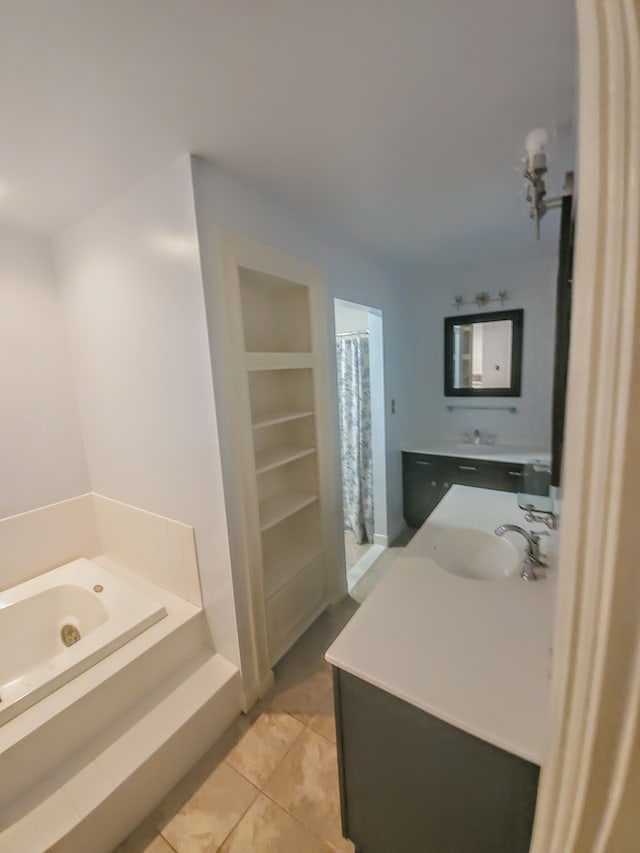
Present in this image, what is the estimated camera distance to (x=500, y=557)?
1.50 meters

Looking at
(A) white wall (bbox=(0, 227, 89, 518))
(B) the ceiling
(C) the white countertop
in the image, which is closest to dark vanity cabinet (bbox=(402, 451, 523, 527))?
(C) the white countertop

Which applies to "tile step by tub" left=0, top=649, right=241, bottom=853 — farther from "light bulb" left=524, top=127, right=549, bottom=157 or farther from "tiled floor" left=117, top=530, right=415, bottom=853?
"light bulb" left=524, top=127, right=549, bottom=157

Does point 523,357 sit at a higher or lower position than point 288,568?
higher

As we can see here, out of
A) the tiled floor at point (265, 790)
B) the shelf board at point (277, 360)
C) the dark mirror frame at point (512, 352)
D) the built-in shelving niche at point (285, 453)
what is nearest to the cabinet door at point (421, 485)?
the dark mirror frame at point (512, 352)

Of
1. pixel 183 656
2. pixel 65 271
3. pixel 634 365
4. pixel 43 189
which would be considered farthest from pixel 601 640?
pixel 65 271

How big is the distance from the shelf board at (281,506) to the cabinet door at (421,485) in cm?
130

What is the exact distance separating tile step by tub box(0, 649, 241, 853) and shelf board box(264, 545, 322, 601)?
394mm

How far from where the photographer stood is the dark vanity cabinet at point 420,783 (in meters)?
0.77

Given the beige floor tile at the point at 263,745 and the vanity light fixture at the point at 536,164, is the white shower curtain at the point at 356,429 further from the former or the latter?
the vanity light fixture at the point at 536,164

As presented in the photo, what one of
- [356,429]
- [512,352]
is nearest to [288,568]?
[356,429]

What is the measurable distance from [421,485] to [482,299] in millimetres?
1688

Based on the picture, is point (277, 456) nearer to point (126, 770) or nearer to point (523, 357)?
point (126, 770)

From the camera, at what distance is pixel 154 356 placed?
1.57 m

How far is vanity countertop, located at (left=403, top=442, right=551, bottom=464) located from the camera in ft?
8.72
